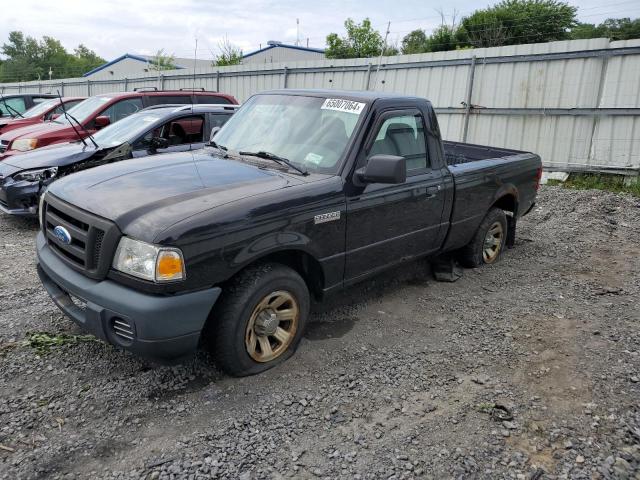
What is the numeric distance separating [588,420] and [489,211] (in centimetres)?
297

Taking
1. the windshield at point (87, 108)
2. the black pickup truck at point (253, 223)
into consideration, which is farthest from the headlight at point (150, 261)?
the windshield at point (87, 108)

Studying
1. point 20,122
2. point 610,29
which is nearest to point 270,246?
point 20,122

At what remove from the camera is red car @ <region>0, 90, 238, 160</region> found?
7.87 m

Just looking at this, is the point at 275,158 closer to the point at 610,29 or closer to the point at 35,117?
the point at 35,117

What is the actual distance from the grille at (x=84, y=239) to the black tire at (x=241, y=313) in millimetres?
722

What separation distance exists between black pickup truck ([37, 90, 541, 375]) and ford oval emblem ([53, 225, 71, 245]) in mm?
17

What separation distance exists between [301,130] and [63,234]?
6.22 ft

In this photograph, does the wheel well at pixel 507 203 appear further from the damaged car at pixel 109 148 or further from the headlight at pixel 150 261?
the headlight at pixel 150 261

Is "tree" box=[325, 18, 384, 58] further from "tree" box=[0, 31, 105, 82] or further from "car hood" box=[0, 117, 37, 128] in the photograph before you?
"tree" box=[0, 31, 105, 82]

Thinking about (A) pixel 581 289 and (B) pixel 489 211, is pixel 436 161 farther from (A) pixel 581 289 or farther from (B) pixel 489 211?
(A) pixel 581 289

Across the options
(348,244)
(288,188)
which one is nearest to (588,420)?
(348,244)

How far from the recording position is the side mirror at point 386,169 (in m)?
3.43

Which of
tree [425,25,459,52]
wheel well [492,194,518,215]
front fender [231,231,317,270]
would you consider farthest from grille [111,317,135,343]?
tree [425,25,459,52]

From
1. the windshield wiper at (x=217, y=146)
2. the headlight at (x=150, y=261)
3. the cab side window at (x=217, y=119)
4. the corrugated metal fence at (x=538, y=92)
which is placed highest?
the corrugated metal fence at (x=538, y=92)
